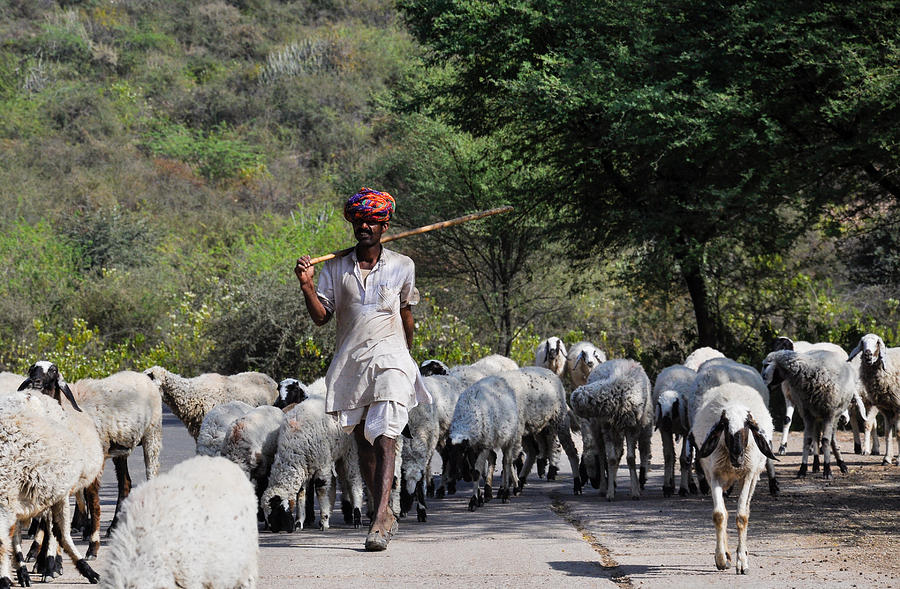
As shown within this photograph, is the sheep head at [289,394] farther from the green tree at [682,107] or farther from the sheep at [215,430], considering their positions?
the green tree at [682,107]

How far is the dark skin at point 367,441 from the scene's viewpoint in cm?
748

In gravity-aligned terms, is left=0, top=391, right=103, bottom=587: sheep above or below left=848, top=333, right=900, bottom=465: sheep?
below

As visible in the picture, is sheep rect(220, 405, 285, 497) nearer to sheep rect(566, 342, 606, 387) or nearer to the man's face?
the man's face

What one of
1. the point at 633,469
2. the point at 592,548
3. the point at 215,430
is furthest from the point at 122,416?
the point at 633,469

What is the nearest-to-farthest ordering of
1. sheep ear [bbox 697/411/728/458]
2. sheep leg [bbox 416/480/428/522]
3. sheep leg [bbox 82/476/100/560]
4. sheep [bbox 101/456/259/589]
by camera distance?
sheep [bbox 101/456/259/589] < sheep ear [bbox 697/411/728/458] < sheep leg [bbox 82/476/100/560] < sheep leg [bbox 416/480/428/522]

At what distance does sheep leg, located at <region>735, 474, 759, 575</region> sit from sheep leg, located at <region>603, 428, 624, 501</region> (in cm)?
352

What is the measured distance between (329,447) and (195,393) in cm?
339

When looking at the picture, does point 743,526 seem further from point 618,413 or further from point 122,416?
point 122,416

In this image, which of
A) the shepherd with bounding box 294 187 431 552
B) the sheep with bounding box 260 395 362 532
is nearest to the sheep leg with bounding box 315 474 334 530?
the sheep with bounding box 260 395 362 532

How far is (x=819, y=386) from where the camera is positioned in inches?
496

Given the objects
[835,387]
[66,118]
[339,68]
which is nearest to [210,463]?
[835,387]

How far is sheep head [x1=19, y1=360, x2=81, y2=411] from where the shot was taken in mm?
8984

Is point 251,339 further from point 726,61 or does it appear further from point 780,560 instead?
point 780,560

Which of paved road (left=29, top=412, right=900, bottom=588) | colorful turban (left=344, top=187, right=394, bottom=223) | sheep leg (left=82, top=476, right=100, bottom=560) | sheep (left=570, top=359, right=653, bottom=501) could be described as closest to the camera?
paved road (left=29, top=412, right=900, bottom=588)
